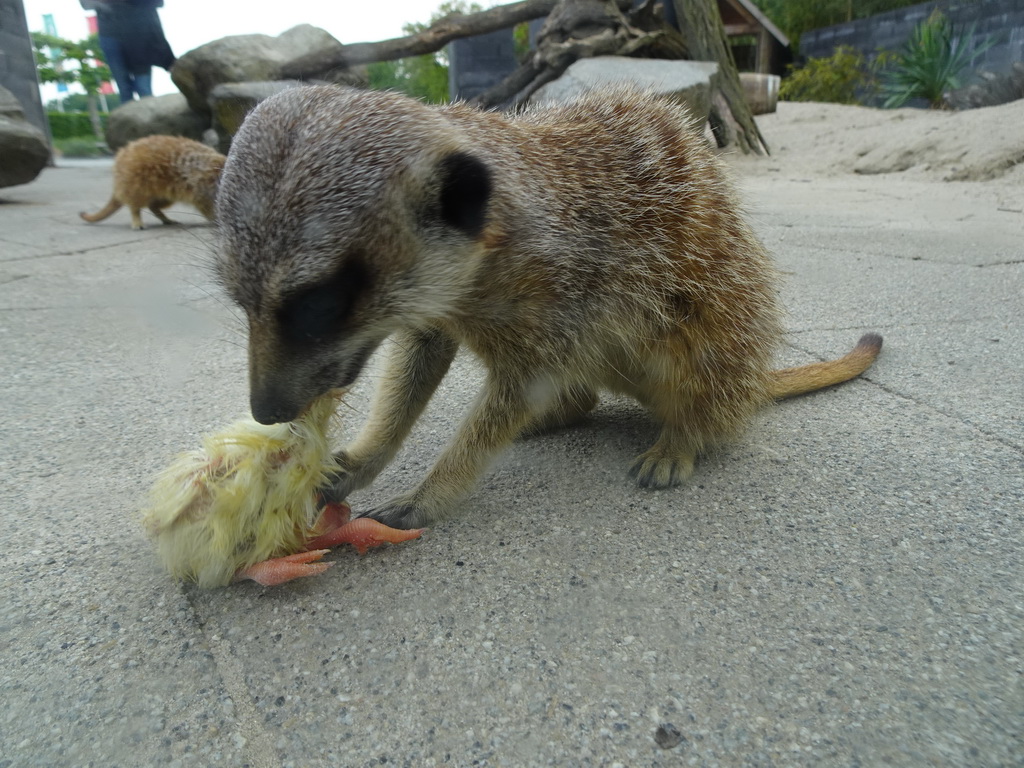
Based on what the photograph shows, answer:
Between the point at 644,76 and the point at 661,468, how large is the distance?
736 cm

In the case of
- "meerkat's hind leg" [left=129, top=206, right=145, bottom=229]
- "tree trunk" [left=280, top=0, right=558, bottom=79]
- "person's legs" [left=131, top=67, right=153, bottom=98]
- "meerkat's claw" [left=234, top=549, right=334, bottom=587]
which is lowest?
"meerkat's hind leg" [left=129, top=206, right=145, bottom=229]

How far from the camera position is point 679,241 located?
2205 mm

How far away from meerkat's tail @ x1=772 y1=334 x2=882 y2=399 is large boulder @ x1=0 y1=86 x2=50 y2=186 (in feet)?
25.5

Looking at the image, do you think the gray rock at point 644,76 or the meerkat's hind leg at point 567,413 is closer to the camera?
the meerkat's hind leg at point 567,413

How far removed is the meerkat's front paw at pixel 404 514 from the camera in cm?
187

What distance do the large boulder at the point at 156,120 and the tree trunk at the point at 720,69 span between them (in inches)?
289

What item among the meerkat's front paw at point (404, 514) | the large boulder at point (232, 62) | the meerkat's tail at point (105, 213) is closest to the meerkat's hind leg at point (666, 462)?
the meerkat's front paw at point (404, 514)

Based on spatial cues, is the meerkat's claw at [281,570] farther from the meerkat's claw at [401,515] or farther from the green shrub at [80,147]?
the green shrub at [80,147]

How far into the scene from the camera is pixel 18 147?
709cm

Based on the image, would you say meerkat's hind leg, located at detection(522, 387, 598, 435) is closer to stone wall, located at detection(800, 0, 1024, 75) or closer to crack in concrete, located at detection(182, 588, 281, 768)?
crack in concrete, located at detection(182, 588, 281, 768)

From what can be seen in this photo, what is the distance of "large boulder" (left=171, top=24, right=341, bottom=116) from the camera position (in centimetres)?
1012

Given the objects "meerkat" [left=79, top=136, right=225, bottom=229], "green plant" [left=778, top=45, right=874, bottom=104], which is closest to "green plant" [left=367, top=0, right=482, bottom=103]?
"meerkat" [left=79, top=136, right=225, bottom=229]

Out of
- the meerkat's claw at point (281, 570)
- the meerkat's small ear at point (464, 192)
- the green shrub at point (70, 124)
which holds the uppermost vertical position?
the meerkat's small ear at point (464, 192)

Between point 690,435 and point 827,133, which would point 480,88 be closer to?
point 827,133
